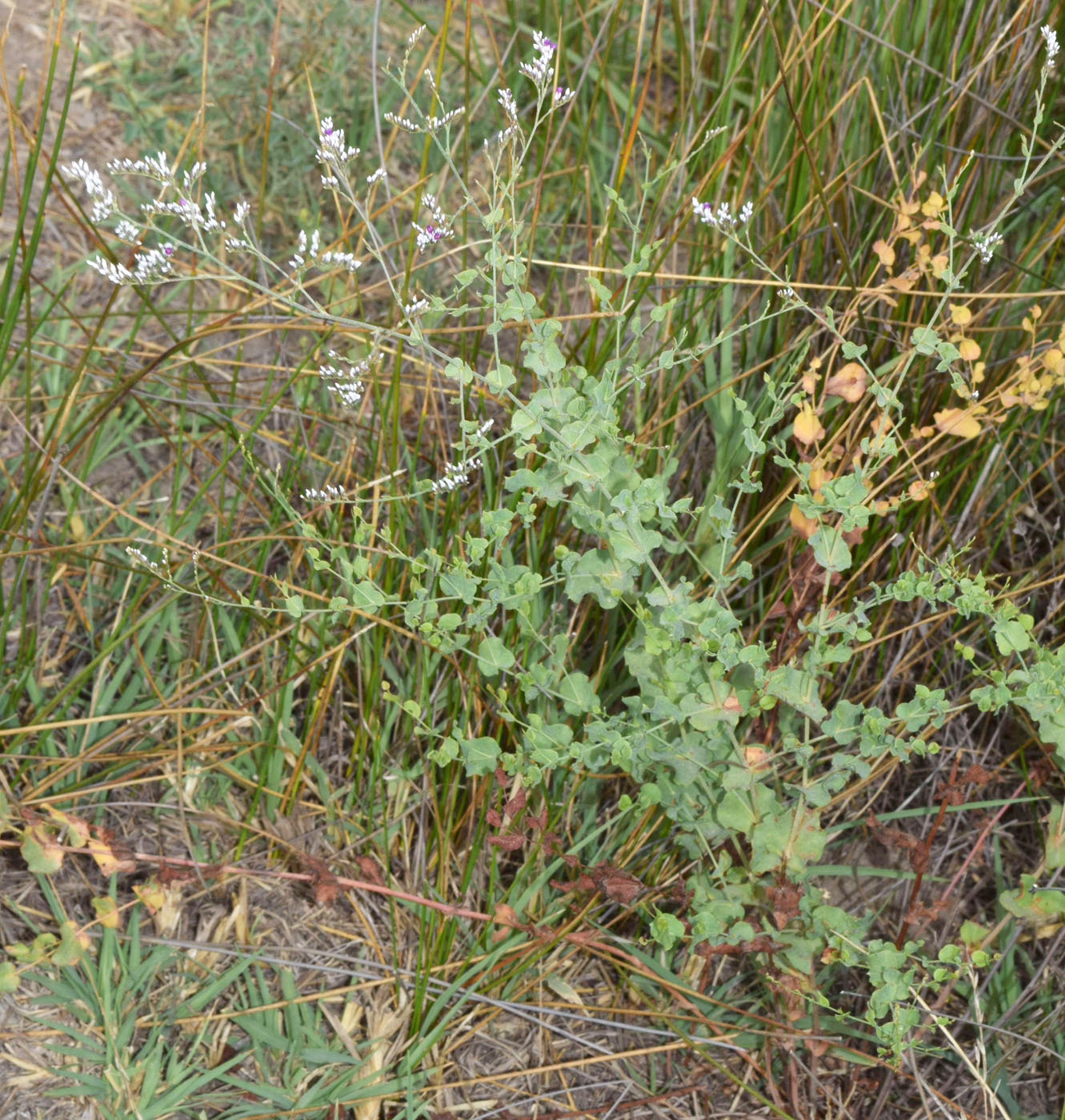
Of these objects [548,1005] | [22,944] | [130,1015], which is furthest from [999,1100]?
[22,944]

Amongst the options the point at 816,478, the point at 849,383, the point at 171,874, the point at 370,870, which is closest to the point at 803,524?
the point at 816,478

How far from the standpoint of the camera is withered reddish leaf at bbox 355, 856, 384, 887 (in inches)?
64.2

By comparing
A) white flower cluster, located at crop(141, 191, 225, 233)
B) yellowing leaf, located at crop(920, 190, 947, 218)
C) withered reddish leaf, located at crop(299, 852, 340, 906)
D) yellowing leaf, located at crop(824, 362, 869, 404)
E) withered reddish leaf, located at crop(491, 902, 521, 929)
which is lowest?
withered reddish leaf, located at crop(299, 852, 340, 906)

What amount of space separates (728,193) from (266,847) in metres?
1.39

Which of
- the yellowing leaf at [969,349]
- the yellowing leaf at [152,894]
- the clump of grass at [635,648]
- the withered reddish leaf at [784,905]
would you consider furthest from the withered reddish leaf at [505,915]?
the yellowing leaf at [969,349]

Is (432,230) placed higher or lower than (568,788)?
higher

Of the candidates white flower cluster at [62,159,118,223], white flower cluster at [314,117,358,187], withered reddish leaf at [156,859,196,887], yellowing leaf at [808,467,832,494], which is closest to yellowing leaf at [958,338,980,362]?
yellowing leaf at [808,467,832,494]

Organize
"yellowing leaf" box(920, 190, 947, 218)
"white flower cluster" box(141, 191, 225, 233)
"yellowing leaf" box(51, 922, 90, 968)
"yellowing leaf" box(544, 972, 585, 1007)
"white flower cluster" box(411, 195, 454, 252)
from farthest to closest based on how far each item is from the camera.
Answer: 1. "yellowing leaf" box(544, 972, 585, 1007)
2. "yellowing leaf" box(51, 922, 90, 968)
3. "yellowing leaf" box(920, 190, 947, 218)
4. "white flower cluster" box(411, 195, 454, 252)
5. "white flower cluster" box(141, 191, 225, 233)

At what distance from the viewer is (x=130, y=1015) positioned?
164 centimetres

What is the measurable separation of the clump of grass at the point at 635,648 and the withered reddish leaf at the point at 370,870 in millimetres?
43

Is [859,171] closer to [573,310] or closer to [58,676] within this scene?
[573,310]

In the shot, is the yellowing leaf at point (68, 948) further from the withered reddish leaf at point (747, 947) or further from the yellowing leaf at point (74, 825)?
the withered reddish leaf at point (747, 947)

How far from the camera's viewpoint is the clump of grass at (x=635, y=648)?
58.7 inches

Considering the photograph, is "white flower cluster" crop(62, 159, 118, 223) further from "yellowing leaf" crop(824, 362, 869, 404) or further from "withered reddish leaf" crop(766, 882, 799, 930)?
"withered reddish leaf" crop(766, 882, 799, 930)
